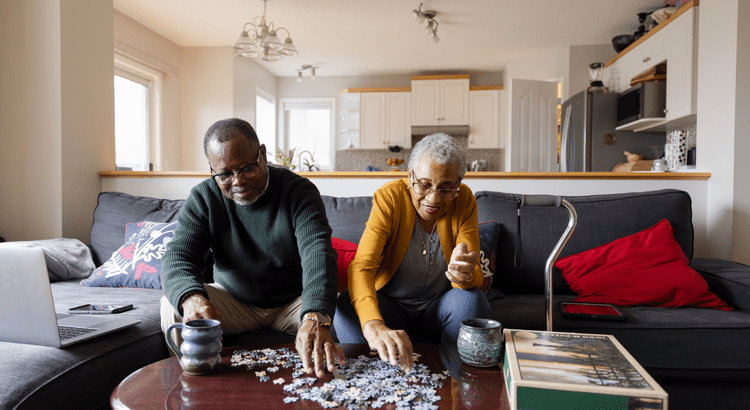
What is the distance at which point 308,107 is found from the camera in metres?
7.09

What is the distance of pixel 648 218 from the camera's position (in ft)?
7.10

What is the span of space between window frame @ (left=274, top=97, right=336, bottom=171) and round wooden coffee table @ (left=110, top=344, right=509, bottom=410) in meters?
6.05

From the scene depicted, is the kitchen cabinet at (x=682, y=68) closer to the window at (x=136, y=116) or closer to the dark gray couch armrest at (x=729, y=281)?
the dark gray couch armrest at (x=729, y=281)

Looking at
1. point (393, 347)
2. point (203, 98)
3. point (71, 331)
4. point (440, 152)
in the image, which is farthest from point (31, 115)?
point (203, 98)

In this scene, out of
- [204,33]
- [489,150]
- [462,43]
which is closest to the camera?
[204,33]

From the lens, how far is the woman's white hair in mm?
1443

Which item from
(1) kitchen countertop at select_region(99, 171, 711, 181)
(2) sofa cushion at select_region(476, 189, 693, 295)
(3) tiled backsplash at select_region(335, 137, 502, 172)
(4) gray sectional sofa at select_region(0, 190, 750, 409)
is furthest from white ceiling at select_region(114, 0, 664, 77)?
(2) sofa cushion at select_region(476, 189, 693, 295)

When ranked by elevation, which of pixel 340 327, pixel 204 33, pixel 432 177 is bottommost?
pixel 340 327

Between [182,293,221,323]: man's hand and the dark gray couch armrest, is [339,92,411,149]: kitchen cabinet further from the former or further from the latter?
[182,293,221,323]: man's hand

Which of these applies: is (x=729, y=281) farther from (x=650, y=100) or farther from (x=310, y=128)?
(x=310, y=128)

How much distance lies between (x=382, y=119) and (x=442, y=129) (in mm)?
858

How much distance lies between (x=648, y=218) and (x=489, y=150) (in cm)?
463

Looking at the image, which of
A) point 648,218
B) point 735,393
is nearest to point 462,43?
point 648,218

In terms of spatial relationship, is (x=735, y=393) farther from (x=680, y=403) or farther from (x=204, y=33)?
(x=204, y=33)
